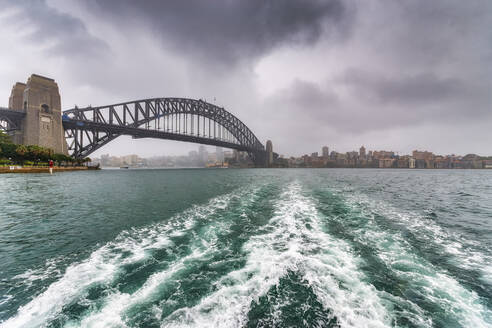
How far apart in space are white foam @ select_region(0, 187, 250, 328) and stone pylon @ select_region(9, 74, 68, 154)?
162 feet

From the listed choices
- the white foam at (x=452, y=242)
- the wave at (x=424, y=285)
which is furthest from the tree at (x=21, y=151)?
the white foam at (x=452, y=242)

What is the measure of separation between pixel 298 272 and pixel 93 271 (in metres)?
3.89

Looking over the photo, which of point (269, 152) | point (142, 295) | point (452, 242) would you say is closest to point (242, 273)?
point (142, 295)

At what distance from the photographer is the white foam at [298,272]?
96.5 inches

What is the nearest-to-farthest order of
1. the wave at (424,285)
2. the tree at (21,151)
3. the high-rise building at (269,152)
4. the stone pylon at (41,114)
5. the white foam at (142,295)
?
the white foam at (142,295) → the wave at (424,285) → the tree at (21,151) → the stone pylon at (41,114) → the high-rise building at (269,152)

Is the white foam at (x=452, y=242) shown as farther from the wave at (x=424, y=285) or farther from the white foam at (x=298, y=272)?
the white foam at (x=298, y=272)

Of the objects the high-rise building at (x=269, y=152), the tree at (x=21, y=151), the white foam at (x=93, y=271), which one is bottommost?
the white foam at (x=93, y=271)

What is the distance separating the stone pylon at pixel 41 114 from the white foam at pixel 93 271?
162 feet

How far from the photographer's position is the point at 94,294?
9.64 feet

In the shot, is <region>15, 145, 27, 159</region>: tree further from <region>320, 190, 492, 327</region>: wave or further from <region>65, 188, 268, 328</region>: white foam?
<region>320, 190, 492, 327</region>: wave

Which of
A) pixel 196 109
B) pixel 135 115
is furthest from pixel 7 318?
pixel 196 109

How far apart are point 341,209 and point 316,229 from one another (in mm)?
3578

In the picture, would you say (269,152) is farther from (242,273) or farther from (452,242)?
(242,273)

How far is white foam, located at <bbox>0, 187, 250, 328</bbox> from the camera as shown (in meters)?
2.48
